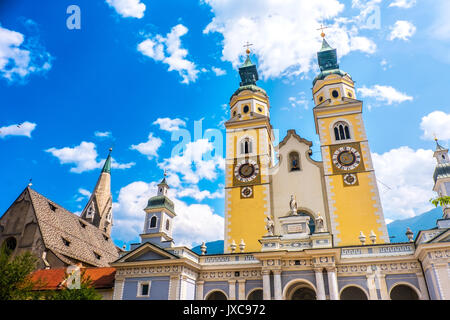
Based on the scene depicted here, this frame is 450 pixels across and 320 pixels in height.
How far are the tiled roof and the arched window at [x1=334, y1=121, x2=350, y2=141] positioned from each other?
23465mm

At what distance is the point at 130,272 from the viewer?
2448 cm

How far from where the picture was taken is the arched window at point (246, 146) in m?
33.9

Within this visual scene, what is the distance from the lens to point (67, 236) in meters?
39.6

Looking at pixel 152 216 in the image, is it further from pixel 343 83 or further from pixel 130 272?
pixel 343 83

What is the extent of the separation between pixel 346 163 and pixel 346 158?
20.8 inches

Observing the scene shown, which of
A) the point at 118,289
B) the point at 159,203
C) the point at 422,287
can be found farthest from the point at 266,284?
the point at 159,203

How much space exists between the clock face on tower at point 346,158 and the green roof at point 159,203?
50.7 feet

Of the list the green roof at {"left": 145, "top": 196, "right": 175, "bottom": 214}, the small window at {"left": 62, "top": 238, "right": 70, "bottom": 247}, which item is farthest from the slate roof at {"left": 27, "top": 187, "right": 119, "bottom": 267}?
the green roof at {"left": 145, "top": 196, "right": 175, "bottom": 214}

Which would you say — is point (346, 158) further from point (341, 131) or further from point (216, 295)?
point (216, 295)

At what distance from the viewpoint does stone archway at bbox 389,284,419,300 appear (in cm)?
2162

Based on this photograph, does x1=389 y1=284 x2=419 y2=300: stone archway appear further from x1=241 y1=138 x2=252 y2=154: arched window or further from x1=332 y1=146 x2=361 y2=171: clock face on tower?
x1=241 y1=138 x2=252 y2=154: arched window
